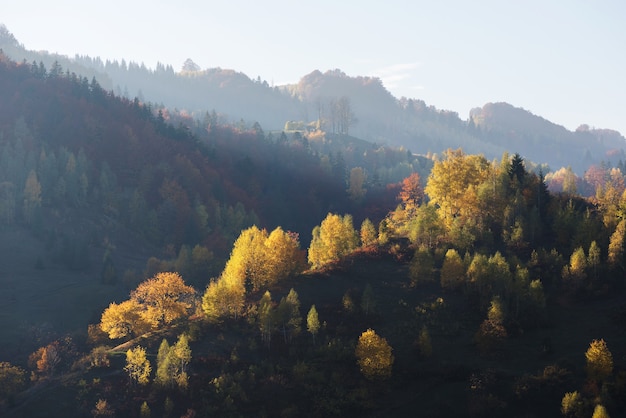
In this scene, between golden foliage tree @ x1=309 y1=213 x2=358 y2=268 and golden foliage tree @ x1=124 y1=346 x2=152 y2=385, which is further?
golden foliage tree @ x1=309 y1=213 x2=358 y2=268

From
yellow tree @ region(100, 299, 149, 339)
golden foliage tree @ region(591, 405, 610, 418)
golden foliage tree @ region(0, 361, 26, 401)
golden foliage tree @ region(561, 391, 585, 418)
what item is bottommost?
golden foliage tree @ region(0, 361, 26, 401)

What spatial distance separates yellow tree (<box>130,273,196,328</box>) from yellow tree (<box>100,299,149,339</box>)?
3.71 ft

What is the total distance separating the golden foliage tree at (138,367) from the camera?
7400 centimetres

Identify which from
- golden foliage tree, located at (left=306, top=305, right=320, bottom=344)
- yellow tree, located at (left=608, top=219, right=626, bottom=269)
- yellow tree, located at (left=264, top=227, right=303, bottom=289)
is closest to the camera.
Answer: golden foliage tree, located at (left=306, top=305, right=320, bottom=344)

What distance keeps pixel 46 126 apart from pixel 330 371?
512ft

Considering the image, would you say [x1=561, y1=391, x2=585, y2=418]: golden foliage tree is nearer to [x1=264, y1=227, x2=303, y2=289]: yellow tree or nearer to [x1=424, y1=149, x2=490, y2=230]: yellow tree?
[x1=264, y1=227, x2=303, y2=289]: yellow tree

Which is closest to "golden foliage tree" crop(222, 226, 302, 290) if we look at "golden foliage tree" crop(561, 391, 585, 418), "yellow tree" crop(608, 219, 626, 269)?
"yellow tree" crop(608, 219, 626, 269)

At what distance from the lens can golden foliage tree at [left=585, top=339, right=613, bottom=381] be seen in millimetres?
60875

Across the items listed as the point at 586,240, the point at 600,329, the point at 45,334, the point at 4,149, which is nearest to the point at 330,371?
the point at 600,329

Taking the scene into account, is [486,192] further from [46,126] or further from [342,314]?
[46,126]

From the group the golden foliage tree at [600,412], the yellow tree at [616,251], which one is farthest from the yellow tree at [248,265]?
the golden foliage tree at [600,412]

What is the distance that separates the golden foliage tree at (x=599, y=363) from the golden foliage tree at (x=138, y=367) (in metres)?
50.1

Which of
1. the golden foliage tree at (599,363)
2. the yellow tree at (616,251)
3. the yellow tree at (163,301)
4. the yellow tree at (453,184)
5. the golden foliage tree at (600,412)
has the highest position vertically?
the yellow tree at (453,184)

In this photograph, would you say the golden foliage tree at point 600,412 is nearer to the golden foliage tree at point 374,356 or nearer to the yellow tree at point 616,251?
the golden foliage tree at point 374,356
